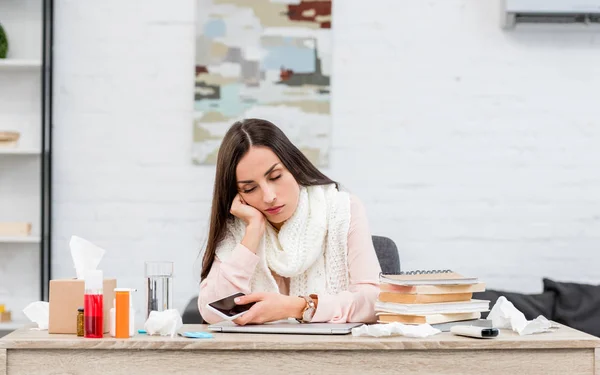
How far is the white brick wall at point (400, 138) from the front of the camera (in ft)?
10.2

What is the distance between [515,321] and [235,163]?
82cm

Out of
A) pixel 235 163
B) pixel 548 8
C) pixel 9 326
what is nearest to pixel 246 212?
pixel 235 163

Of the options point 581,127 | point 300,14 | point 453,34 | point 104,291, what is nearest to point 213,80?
point 300,14


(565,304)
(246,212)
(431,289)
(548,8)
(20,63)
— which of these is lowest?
(565,304)

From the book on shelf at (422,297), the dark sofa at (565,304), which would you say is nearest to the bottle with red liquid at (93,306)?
the book on shelf at (422,297)

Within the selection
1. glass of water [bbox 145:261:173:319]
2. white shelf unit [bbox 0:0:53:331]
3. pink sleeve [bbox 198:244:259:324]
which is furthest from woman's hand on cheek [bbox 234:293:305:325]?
white shelf unit [bbox 0:0:53:331]

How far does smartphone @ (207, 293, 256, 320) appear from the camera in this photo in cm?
158

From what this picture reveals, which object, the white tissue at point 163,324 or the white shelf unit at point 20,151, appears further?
the white shelf unit at point 20,151

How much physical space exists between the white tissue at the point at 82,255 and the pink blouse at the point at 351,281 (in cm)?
40

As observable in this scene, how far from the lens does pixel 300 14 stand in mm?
3129

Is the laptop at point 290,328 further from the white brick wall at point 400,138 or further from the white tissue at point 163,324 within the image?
the white brick wall at point 400,138

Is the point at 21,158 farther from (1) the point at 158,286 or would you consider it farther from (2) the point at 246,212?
(1) the point at 158,286

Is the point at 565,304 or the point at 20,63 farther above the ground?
the point at 20,63

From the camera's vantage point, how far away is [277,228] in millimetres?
2148
